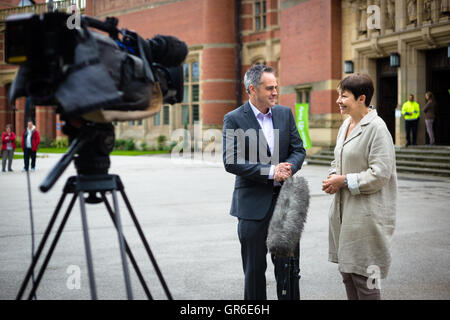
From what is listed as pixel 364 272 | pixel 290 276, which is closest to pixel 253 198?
pixel 290 276

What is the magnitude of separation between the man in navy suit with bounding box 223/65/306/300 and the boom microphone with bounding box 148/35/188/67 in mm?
882

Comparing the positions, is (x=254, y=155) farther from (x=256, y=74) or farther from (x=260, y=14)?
(x=260, y=14)

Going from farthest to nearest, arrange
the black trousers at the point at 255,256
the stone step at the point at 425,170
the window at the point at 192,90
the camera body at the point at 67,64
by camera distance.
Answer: the window at the point at 192,90, the stone step at the point at 425,170, the black trousers at the point at 255,256, the camera body at the point at 67,64

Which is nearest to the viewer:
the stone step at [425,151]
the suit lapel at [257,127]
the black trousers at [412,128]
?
the suit lapel at [257,127]

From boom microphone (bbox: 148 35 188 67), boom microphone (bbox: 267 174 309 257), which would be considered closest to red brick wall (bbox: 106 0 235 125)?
boom microphone (bbox: 267 174 309 257)

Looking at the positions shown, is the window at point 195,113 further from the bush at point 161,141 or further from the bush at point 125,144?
the bush at point 125,144

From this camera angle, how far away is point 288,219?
10.6 feet

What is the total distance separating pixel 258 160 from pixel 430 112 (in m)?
15.0

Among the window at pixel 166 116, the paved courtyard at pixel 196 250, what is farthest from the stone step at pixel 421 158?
the window at pixel 166 116

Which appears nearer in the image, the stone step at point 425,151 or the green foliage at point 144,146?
the stone step at point 425,151

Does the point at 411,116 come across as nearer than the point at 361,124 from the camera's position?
No

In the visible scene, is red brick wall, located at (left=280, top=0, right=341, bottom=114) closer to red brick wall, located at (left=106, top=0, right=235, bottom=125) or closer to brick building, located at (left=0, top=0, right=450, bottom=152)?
brick building, located at (left=0, top=0, right=450, bottom=152)

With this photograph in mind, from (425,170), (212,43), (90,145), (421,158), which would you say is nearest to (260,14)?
(212,43)

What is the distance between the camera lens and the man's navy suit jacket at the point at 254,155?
3.57 m
